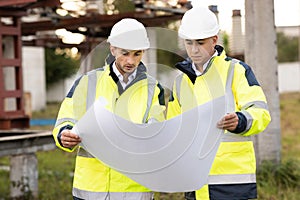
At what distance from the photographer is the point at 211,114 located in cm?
335

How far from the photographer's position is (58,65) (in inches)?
1560

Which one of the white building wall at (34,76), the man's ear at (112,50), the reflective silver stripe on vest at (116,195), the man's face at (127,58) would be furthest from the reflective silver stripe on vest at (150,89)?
the white building wall at (34,76)

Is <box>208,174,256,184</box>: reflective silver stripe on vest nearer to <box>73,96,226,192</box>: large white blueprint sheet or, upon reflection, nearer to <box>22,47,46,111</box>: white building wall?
<box>73,96,226,192</box>: large white blueprint sheet

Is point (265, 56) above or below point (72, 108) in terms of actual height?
below

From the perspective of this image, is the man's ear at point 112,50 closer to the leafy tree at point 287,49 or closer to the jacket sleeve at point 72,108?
the jacket sleeve at point 72,108

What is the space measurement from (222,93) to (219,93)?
2 cm

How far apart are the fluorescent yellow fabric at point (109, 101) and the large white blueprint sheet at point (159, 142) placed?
0.59ft

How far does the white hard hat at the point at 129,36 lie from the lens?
11.3ft

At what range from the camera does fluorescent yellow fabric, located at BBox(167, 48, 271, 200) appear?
3492 mm

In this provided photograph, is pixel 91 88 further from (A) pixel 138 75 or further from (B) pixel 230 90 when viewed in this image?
(B) pixel 230 90

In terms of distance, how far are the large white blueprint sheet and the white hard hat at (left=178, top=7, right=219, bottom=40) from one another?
35 centimetres

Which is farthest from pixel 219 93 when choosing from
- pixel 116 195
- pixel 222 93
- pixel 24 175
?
pixel 24 175

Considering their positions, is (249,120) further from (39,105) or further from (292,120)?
(39,105)

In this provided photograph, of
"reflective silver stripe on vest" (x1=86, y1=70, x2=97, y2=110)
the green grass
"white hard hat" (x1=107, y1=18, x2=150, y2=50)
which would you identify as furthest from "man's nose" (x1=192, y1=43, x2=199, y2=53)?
the green grass
